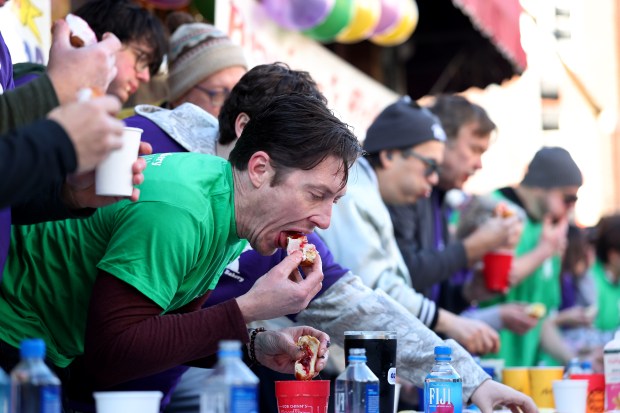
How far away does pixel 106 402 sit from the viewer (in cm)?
220

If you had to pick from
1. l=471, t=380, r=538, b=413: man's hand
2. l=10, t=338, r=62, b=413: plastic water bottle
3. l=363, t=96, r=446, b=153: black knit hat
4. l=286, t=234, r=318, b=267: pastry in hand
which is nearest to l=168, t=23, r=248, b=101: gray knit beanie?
l=363, t=96, r=446, b=153: black knit hat

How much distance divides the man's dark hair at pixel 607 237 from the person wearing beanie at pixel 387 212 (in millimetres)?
3180

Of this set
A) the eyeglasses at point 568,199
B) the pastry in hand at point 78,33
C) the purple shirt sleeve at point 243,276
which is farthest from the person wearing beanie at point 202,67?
the eyeglasses at point 568,199

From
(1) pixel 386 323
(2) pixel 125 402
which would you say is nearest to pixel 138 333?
(2) pixel 125 402

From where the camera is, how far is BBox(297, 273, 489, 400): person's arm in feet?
11.1

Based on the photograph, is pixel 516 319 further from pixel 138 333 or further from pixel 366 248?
pixel 138 333

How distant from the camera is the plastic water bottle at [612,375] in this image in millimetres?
3775

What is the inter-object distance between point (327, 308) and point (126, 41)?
4.05 feet

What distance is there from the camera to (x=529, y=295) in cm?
→ 657

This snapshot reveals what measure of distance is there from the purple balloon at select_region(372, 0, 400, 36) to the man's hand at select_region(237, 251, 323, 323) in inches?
163

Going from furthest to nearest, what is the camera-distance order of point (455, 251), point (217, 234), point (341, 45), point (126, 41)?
point (341, 45) → point (455, 251) → point (126, 41) → point (217, 234)

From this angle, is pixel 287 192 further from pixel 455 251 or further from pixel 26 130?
pixel 455 251

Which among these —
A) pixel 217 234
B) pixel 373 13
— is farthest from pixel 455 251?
pixel 217 234

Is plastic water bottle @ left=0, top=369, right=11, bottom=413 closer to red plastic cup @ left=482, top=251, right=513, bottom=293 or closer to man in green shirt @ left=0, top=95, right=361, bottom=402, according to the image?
man in green shirt @ left=0, top=95, right=361, bottom=402
